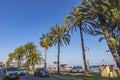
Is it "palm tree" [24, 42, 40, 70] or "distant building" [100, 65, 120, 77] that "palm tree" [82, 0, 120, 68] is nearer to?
"distant building" [100, 65, 120, 77]

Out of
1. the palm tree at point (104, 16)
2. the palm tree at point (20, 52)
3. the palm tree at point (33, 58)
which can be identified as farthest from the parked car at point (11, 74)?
the palm tree at point (20, 52)

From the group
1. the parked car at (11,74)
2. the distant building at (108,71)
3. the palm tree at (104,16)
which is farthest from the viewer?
the distant building at (108,71)

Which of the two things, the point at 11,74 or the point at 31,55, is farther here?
the point at 31,55

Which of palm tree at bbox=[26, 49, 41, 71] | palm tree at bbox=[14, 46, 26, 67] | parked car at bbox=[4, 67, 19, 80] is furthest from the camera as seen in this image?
palm tree at bbox=[14, 46, 26, 67]

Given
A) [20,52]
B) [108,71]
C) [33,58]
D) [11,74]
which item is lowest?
[11,74]

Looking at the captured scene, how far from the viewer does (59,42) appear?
67188 mm

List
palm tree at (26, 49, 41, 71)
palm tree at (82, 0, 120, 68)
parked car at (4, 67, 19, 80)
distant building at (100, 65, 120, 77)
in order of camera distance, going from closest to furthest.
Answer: parked car at (4, 67, 19, 80) → palm tree at (82, 0, 120, 68) → distant building at (100, 65, 120, 77) → palm tree at (26, 49, 41, 71)

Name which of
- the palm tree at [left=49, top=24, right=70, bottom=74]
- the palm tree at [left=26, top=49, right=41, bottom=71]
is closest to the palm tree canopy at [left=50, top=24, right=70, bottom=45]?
the palm tree at [left=49, top=24, right=70, bottom=74]

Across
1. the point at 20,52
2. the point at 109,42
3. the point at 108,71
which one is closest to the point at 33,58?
the point at 20,52

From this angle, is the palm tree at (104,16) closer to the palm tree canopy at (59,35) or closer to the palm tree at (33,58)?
the palm tree canopy at (59,35)

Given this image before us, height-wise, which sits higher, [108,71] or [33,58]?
[33,58]

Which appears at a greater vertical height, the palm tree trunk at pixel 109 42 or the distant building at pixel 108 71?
the palm tree trunk at pixel 109 42

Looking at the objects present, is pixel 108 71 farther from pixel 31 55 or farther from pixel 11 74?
pixel 31 55

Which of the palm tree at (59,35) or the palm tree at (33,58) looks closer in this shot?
the palm tree at (59,35)
